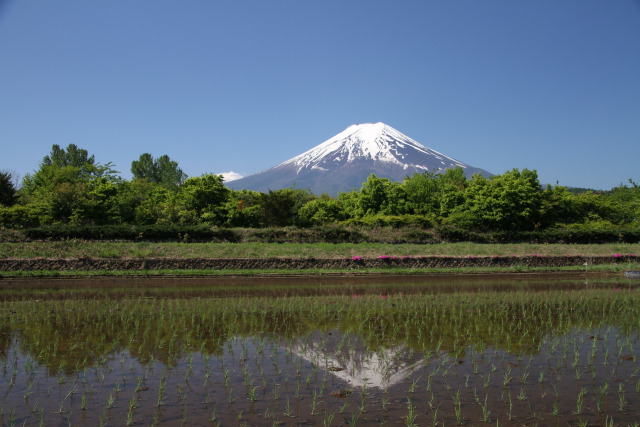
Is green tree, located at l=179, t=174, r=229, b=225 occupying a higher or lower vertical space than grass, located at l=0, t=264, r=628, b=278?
higher

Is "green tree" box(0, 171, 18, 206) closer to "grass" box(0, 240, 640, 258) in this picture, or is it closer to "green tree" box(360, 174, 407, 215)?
"grass" box(0, 240, 640, 258)

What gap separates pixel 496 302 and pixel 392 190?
35.9m

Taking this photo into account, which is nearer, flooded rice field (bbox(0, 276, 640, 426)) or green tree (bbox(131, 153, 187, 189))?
flooded rice field (bbox(0, 276, 640, 426))

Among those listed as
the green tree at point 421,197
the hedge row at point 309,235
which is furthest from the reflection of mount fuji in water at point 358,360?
the green tree at point 421,197

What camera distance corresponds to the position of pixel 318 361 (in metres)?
8.50

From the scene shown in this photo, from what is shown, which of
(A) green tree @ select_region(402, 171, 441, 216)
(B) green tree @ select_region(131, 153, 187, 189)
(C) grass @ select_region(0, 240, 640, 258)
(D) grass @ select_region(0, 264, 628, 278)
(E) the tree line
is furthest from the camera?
(B) green tree @ select_region(131, 153, 187, 189)

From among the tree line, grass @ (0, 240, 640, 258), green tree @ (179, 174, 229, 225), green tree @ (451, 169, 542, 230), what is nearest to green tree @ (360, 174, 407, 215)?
the tree line

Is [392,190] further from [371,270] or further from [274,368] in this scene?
[274,368]

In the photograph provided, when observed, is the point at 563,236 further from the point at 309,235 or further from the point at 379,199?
the point at 309,235

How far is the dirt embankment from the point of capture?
2350cm

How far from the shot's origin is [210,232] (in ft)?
108

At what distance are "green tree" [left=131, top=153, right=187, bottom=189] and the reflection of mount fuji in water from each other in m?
85.6

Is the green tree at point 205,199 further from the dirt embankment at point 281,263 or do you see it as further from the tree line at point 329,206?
the dirt embankment at point 281,263

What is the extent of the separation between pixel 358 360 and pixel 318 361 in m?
0.78
